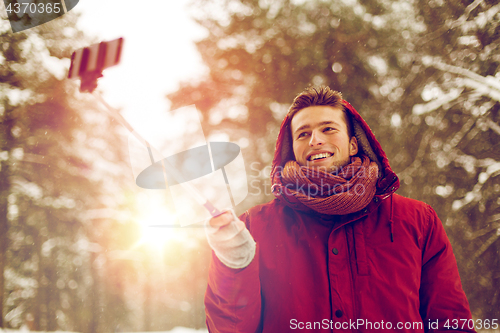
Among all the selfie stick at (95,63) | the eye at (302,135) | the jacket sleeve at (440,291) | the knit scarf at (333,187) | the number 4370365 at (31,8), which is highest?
the number 4370365 at (31,8)

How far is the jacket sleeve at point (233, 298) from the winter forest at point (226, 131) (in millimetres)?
3097

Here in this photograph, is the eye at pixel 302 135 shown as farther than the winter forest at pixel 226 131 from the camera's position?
No

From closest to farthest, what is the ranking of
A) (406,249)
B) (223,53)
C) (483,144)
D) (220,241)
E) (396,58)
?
(220,241) < (406,249) < (483,144) < (396,58) < (223,53)

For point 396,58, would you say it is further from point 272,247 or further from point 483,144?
point 272,247

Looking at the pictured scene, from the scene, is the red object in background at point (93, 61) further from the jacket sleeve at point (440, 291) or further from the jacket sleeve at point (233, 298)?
the jacket sleeve at point (440, 291)

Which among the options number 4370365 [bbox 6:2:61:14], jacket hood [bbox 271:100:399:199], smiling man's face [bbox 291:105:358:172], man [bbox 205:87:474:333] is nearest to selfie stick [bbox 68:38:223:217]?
man [bbox 205:87:474:333]

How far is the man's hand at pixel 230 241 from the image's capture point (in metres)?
1.13

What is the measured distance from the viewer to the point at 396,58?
Answer: 14.1 ft

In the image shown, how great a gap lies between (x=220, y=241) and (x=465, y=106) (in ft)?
15.8

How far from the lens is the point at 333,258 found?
50.0 inches

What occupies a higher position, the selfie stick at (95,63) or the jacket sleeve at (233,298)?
the selfie stick at (95,63)

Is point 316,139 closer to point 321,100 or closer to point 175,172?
point 321,100

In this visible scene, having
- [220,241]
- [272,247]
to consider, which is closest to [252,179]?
[272,247]

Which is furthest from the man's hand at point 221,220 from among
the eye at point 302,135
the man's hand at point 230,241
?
the eye at point 302,135
